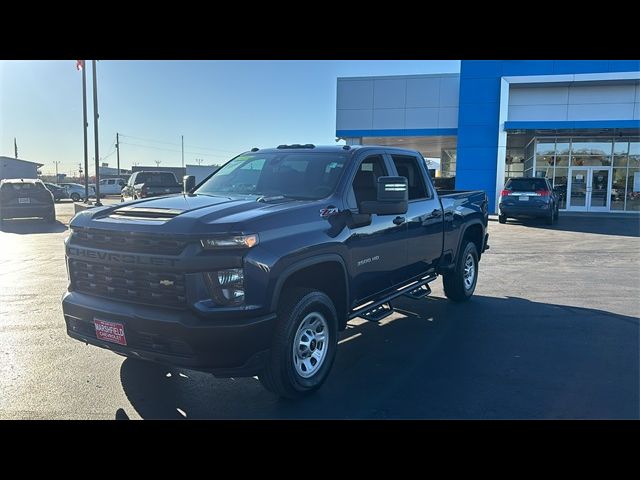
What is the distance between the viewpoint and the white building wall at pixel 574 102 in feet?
72.5

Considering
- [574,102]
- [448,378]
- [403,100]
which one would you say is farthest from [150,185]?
[574,102]

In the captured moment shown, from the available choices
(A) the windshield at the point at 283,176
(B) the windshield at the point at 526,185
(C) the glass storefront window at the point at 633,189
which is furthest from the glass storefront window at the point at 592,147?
(A) the windshield at the point at 283,176

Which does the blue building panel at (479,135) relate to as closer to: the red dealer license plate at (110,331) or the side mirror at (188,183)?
the side mirror at (188,183)

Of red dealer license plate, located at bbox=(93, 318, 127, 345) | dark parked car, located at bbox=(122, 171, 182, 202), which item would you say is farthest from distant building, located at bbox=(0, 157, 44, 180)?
red dealer license plate, located at bbox=(93, 318, 127, 345)

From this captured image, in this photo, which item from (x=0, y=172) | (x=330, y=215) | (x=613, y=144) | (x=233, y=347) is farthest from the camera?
(x=0, y=172)

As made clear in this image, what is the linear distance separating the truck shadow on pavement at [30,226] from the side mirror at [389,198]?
14494 millimetres

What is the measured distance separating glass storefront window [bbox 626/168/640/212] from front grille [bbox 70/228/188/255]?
25.9m

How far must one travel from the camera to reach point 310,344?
13.5 ft

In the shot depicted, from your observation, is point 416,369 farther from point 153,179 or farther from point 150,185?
point 153,179

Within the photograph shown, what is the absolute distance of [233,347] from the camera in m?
3.44

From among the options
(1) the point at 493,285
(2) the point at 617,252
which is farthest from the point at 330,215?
(2) the point at 617,252

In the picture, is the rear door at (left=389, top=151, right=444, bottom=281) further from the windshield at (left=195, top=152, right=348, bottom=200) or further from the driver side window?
the windshield at (left=195, top=152, right=348, bottom=200)
